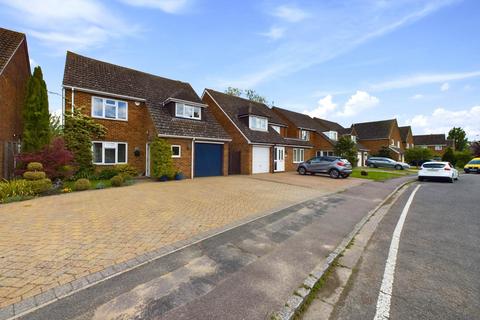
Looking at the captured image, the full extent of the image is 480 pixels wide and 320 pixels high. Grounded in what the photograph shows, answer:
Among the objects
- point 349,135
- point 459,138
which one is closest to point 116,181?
point 349,135

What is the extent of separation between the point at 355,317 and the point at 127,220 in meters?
5.35

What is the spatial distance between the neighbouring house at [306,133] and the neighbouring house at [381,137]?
16539mm

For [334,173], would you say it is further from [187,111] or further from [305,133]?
[187,111]

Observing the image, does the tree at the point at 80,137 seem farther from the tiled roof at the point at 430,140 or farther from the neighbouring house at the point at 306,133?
the tiled roof at the point at 430,140

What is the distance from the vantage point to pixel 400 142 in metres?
48.8

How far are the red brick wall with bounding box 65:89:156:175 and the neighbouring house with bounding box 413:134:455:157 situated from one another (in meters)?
67.6

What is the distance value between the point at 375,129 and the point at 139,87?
148 ft

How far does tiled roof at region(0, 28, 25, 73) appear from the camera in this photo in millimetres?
10578

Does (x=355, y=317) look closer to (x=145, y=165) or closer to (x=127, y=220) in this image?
(x=127, y=220)

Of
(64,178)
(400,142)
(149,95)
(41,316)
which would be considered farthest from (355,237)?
(400,142)

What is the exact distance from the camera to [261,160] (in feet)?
66.4

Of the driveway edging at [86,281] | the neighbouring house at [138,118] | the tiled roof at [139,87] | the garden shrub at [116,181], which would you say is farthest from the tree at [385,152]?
the driveway edging at [86,281]

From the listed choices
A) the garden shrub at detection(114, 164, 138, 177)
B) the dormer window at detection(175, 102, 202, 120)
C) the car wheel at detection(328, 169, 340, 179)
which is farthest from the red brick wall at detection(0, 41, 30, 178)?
the car wheel at detection(328, 169, 340, 179)

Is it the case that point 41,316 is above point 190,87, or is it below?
below
